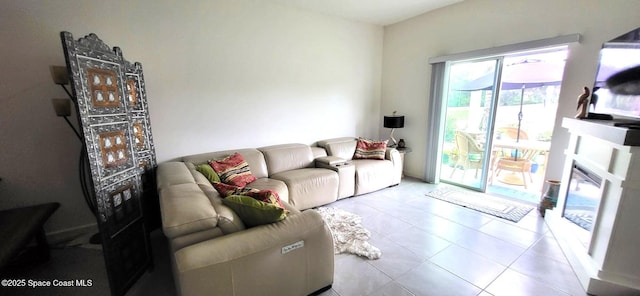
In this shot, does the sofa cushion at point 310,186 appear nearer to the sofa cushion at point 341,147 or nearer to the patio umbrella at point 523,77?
the sofa cushion at point 341,147

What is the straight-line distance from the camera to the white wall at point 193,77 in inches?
84.2

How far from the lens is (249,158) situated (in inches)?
122

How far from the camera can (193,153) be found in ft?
9.93

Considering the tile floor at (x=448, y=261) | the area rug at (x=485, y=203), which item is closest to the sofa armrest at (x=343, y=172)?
the tile floor at (x=448, y=261)

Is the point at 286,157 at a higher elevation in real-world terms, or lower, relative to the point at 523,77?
lower

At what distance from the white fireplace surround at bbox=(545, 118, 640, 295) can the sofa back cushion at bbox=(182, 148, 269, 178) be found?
3095 millimetres

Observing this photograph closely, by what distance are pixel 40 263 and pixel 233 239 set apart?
6.82 feet

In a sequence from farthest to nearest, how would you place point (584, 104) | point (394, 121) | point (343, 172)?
point (394, 121) < point (343, 172) < point (584, 104)

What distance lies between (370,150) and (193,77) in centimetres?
273

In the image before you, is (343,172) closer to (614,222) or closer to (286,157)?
(286,157)

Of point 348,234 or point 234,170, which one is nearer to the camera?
point 348,234

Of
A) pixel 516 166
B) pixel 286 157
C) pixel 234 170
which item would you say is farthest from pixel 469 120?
pixel 234 170

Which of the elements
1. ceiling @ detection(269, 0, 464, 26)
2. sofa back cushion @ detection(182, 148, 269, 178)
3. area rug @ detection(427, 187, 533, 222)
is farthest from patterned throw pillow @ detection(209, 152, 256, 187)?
area rug @ detection(427, 187, 533, 222)

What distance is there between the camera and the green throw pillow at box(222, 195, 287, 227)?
146cm
